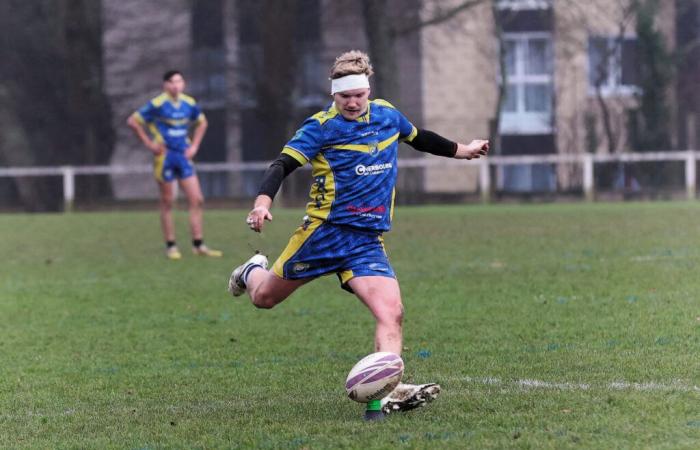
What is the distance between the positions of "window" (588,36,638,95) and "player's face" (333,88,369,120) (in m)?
29.3

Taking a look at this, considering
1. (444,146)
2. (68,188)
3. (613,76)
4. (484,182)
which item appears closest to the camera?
(444,146)

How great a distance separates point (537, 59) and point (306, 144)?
30713 mm

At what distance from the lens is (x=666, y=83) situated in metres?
34.6

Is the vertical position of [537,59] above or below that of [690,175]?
above

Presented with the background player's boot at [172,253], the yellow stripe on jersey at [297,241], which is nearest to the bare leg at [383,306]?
the yellow stripe on jersey at [297,241]

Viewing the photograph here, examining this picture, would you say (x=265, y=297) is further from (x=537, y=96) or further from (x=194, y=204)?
(x=537, y=96)

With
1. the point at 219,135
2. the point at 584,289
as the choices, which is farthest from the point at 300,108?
the point at 584,289

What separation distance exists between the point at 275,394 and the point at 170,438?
1.13m

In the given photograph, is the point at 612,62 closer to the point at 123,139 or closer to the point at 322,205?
the point at 123,139

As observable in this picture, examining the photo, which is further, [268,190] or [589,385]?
[589,385]

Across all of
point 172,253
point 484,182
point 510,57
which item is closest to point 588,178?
point 484,182

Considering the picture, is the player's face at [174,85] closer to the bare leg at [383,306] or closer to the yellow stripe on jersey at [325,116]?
the yellow stripe on jersey at [325,116]

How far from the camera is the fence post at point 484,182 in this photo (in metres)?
29.3

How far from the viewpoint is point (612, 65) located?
3559 centimetres
